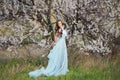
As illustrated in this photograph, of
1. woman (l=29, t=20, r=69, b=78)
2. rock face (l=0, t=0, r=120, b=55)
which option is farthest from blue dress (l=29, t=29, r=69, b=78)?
rock face (l=0, t=0, r=120, b=55)

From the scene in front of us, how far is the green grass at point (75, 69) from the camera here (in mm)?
17312

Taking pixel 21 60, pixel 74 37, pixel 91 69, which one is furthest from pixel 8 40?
pixel 91 69

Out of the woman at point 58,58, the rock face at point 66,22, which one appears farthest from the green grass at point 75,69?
the rock face at point 66,22

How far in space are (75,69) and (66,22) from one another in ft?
11.0

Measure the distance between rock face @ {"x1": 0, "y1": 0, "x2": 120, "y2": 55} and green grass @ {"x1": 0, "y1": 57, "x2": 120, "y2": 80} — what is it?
1.11 metres

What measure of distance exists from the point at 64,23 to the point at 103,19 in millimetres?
1794

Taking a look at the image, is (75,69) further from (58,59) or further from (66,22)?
(66,22)

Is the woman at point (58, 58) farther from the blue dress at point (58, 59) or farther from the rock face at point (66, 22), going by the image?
the rock face at point (66, 22)

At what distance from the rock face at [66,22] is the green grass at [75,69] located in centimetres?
111

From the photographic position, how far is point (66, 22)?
2200 centimetres

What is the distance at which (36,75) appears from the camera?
18266 millimetres

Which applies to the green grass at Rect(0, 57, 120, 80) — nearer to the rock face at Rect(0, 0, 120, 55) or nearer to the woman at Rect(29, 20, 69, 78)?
the woman at Rect(29, 20, 69, 78)

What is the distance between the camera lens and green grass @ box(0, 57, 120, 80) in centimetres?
1731

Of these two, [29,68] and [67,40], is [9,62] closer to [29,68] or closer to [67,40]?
[29,68]
